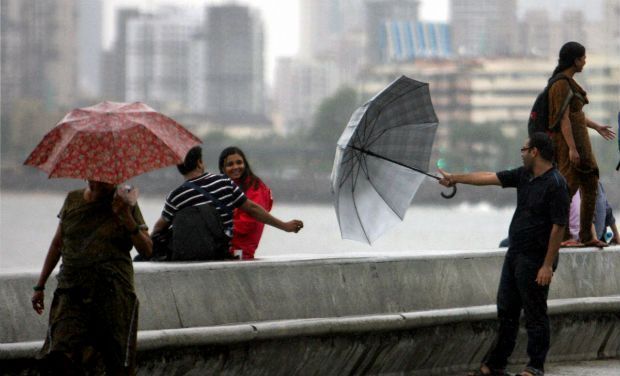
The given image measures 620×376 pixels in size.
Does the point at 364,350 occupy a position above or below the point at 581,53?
below

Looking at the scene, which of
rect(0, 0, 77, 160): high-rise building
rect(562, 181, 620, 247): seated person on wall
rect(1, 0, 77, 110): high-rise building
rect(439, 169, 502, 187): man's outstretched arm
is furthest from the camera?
rect(1, 0, 77, 110): high-rise building

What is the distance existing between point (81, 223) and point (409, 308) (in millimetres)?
2734

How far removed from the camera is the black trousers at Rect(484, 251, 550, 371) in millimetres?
6945

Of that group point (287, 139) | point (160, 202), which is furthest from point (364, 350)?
point (287, 139)

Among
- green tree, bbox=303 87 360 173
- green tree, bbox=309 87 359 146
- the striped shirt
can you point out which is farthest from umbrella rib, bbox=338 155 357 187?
green tree, bbox=309 87 359 146

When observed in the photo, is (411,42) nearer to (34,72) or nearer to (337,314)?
(34,72)

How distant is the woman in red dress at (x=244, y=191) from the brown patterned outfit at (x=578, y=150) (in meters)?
1.84

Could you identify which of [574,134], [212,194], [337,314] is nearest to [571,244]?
[574,134]

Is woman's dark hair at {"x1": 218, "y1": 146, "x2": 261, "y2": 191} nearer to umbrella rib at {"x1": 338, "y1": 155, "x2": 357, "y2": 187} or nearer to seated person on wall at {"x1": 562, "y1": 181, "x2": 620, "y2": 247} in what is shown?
umbrella rib at {"x1": 338, "y1": 155, "x2": 357, "y2": 187}

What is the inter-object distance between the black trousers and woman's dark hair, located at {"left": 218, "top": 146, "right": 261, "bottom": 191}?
1.61 metres

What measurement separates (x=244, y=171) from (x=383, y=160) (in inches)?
31.2

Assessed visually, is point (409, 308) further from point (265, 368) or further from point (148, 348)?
point (148, 348)

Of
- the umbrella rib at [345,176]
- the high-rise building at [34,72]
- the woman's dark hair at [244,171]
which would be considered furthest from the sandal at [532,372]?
the high-rise building at [34,72]

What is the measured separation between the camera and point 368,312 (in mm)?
7496
